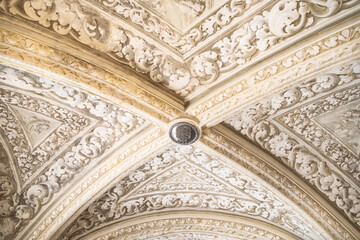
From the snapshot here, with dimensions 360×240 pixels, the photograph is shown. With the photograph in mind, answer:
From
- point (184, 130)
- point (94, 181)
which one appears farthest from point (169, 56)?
point (94, 181)

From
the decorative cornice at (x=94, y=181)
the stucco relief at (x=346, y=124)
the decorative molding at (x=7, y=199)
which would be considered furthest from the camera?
the decorative molding at (x=7, y=199)

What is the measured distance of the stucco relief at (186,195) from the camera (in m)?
4.25

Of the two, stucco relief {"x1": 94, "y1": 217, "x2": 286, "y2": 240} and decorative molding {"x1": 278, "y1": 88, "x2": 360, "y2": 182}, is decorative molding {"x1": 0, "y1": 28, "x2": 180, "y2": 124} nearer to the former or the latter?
decorative molding {"x1": 278, "y1": 88, "x2": 360, "y2": 182}

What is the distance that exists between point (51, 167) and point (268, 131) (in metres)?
2.57

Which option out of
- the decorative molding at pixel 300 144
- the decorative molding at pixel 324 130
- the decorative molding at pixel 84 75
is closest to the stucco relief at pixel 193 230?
the decorative molding at pixel 300 144

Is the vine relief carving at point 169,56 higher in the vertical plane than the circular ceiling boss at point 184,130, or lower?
higher

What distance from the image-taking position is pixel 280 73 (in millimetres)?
3195

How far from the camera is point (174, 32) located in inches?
134

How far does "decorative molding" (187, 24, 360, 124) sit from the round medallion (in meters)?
0.14

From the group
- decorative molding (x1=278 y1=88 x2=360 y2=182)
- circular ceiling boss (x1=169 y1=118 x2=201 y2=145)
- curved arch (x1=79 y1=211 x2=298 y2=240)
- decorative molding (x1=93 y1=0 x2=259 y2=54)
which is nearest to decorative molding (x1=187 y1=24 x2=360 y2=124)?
circular ceiling boss (x1=169 y1=118 x2=201 y2=145)

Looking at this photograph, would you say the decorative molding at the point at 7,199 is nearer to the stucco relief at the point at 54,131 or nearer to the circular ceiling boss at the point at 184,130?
the stucco relief at the point at 54,131

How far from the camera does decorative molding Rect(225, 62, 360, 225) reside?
A: 3.53m

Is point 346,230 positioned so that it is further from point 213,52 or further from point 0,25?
point 0,25

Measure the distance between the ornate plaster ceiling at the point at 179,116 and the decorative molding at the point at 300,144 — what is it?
15 millimetres
